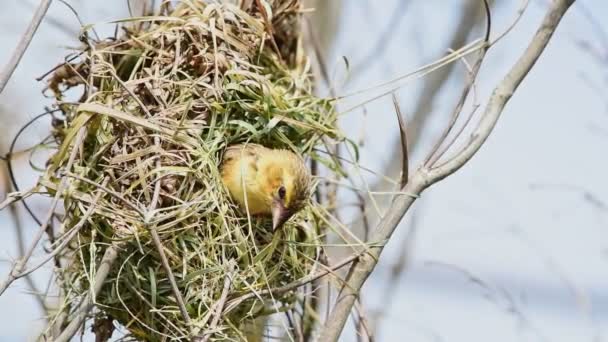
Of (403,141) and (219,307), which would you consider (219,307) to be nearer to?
(219,307)

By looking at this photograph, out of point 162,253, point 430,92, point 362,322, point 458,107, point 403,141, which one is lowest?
point 362,322

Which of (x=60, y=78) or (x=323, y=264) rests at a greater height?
(x=60, y=78)

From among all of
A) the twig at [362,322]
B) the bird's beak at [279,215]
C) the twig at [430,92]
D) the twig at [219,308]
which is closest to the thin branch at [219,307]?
the twig at [219,308]

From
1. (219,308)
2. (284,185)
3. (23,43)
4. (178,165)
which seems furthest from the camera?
(284,185)

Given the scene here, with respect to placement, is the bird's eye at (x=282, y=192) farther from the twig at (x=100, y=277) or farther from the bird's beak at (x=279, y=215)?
the twig at (x=100, y=277)

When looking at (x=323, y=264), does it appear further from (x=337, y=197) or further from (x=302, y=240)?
(x=337, y=197)

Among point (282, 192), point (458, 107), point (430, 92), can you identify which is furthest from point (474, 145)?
point (430, 92)

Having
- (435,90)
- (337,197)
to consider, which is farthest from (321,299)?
(435,90)
